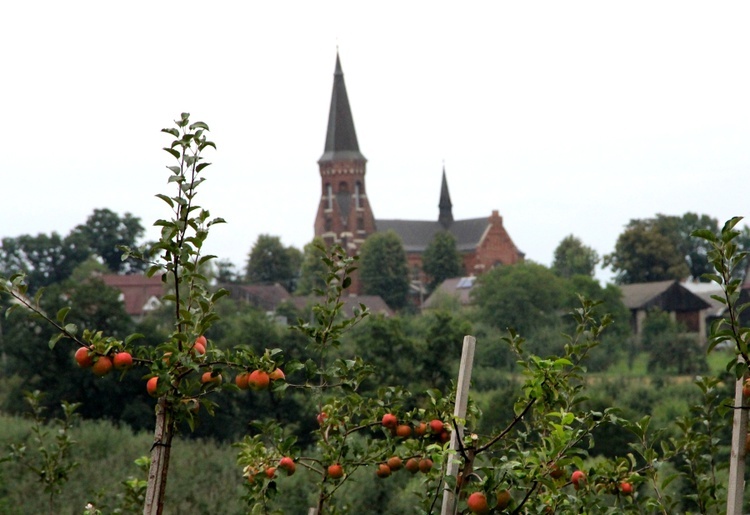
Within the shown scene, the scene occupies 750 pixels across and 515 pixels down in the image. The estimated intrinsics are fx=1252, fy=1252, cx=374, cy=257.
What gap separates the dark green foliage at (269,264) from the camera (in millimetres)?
115938

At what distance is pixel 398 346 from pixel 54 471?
35.3 m

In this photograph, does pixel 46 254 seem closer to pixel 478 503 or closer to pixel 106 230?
pixel 106 230

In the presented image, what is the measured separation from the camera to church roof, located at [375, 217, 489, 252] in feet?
398

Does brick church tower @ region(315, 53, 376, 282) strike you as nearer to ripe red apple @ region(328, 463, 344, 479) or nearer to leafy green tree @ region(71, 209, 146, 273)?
leafy green tree @ region(71, 209, 146, 273)

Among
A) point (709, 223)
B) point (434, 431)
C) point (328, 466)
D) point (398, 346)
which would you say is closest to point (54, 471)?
point (328, 466)

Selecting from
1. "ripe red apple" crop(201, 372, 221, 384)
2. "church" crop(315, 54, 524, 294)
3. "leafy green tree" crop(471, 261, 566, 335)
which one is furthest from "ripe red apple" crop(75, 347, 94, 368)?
"church" crop(315, 54, 524, 294)

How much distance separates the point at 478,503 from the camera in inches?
143

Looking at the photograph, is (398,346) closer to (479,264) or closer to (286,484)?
(286,484)

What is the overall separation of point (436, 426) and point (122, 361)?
1417 mm

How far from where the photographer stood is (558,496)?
4.16m

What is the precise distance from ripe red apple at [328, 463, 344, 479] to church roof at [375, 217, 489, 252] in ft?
377

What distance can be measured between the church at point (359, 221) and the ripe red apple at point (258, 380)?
102m

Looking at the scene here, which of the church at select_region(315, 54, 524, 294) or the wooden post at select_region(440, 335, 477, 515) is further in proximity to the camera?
the church at select_region(315, 54, 524, 294)

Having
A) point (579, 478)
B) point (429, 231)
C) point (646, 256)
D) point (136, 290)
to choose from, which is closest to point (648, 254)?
point (646, 256)
